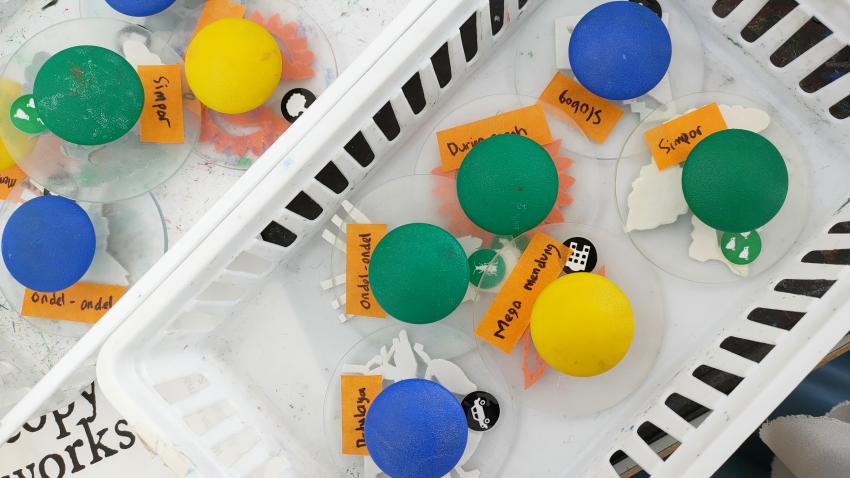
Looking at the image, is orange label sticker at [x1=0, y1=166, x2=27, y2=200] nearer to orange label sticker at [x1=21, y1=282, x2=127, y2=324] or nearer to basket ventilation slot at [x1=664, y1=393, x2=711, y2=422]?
orange label sticker at [x1=21, y1=282, x2=127, y2=324]

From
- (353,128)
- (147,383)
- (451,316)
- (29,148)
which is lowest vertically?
(29,148)

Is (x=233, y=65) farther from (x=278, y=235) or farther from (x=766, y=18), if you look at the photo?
(x=766, y=18)

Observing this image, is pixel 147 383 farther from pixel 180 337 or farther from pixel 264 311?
pixel 264 311

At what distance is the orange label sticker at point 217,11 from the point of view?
3.58 feet

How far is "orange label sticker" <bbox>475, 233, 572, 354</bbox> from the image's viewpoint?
969 mm

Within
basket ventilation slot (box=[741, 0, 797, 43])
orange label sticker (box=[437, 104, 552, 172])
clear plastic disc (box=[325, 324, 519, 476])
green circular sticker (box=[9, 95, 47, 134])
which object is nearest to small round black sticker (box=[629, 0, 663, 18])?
basket ventilation slot (box=[741, 0, 797, 43])

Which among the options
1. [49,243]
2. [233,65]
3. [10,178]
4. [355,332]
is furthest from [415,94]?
[10,178]

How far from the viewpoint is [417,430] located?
2.80 ft

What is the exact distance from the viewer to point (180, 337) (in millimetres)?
924

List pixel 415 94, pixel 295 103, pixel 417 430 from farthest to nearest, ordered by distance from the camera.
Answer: pixel 295 103 < pixel 415 94 < pixel 417 430

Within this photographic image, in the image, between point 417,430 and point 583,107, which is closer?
point 417,430

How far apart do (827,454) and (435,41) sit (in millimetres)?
763

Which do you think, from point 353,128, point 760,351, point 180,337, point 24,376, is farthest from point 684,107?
point 24,376

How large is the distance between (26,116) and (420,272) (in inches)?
27.4
